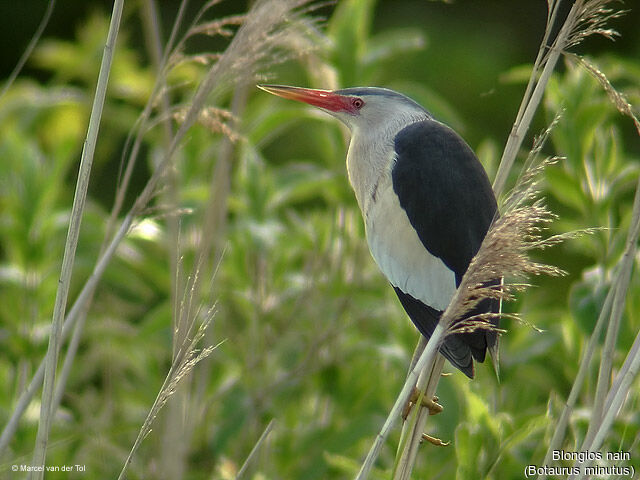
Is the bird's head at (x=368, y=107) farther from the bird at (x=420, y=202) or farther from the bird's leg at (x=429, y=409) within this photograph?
the bird's leg at (x=429, y=409)

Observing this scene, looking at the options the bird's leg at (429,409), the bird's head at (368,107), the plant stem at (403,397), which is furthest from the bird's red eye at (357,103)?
the plant stem at (403,397)

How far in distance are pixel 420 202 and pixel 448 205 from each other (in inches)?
2.2

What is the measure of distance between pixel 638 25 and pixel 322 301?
3.73 meters

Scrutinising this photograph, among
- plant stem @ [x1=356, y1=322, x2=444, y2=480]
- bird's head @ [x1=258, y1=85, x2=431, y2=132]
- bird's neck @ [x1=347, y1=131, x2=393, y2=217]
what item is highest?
bird's head @ [x1=258, y1=85, x2=431, y2=132]

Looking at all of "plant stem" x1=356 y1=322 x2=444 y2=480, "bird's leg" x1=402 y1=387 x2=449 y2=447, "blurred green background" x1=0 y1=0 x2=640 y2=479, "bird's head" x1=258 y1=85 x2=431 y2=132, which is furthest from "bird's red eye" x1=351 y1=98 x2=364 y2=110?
"plant stem" x1=356 y1=322 x2=444 y2=480

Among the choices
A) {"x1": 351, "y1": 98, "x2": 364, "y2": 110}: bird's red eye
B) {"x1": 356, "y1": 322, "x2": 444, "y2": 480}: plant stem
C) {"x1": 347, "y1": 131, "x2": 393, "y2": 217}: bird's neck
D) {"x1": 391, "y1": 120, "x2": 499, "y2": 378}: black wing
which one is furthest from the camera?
{"x1": 351, "y1": 98, "x2": 364, "y2": 110}: bird's red eye

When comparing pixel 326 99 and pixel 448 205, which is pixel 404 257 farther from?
pixel 326 99

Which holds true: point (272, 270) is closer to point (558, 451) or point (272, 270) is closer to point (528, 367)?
point (528, 367)

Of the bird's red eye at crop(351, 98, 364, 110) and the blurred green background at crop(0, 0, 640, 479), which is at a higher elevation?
the bird's red eye at crop(351, 98, 364, 110)

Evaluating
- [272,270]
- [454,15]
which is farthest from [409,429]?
[454,15]

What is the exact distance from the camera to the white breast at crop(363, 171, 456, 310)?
1.54 metres

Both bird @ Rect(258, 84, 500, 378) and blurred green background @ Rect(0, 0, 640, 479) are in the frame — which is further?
blurred green background @ Rect(0, 0, 640, 479)

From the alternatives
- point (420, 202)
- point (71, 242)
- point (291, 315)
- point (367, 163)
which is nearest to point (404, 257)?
point (420, 202)

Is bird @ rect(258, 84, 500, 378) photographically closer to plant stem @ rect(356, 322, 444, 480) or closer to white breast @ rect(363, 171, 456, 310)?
white breast @ rect(363, 171, 456, 310)
